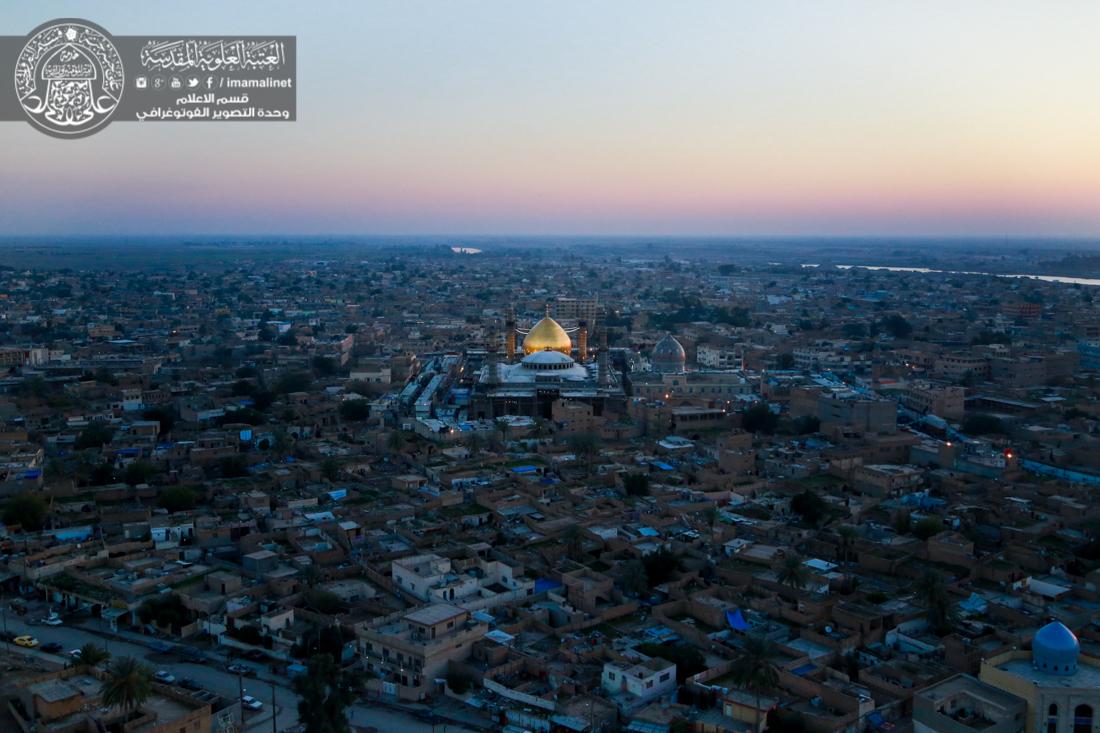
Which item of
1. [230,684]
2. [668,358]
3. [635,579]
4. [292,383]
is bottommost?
[230,684]

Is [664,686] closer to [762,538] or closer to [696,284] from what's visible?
[762,538]

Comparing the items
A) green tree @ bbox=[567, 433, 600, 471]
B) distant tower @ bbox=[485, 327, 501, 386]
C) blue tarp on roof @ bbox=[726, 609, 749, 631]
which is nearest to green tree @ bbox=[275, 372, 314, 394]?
distant tower @ bbox=[485, 327, 501, 386]

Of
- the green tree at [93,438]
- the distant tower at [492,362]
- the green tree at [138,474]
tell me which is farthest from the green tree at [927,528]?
the green tree at [93,438]

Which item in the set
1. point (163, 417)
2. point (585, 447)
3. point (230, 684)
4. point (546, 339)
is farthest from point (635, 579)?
point (546, 339)

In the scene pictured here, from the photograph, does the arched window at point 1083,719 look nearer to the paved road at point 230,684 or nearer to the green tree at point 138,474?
the paved road at point 230,684

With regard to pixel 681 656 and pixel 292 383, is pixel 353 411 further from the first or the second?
pixel 681 656

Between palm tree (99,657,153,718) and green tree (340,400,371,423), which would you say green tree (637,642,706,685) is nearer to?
palm tree (99,657,153,718)
